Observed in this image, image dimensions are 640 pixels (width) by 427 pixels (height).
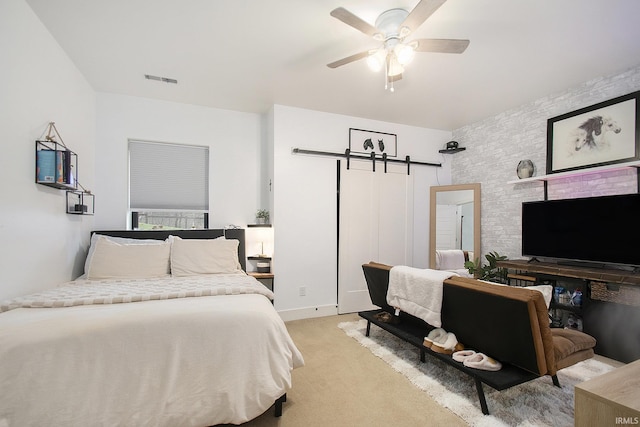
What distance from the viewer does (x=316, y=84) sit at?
3.33 metres

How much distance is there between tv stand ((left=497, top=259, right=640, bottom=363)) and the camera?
2.64m

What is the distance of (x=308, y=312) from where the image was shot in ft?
13.1

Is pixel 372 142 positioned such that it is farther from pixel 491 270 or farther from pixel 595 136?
pixel 595 136

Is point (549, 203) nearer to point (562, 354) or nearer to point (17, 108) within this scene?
point (562, 354)

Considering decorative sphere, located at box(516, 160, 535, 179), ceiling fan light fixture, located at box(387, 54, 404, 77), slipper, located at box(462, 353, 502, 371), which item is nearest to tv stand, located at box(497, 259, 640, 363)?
decorative sphere, located at box(516, 160, 535, 179)

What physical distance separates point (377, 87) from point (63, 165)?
314 cm

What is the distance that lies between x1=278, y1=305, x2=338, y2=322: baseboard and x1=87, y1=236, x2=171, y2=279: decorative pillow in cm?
160

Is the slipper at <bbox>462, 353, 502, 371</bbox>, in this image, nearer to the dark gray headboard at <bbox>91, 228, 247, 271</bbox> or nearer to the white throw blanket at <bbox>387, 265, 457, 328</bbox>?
the white throw blanket at <bbox>387, 265, 457, 328</bbox>

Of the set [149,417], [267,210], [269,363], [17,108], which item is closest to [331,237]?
[267,210]

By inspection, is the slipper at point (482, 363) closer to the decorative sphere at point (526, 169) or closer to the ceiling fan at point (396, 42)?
Answer: the ceiling fan at point (396, 42)

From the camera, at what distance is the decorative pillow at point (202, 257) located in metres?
3.02

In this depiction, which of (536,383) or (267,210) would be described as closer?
(536,383)

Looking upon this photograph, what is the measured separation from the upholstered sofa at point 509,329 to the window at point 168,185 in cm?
323

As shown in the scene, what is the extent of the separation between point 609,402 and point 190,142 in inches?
172
